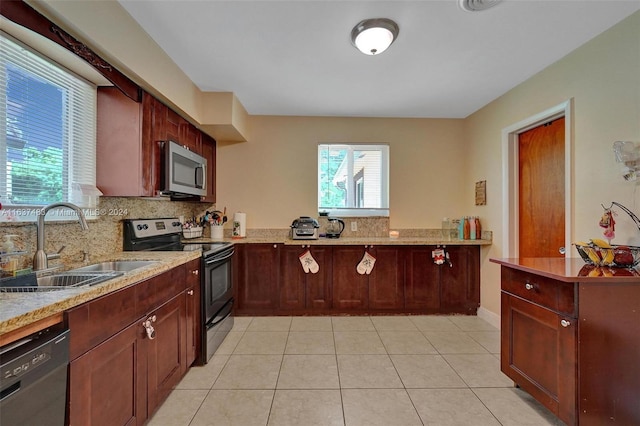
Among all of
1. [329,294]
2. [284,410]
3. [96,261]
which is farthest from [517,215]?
[96,261]

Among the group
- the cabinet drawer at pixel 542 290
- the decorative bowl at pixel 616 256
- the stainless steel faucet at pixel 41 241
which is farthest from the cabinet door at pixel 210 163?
the decorative bowl at pixel 616 256

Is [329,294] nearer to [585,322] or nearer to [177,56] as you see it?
[585,322]

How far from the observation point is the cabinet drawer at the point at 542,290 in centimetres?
143

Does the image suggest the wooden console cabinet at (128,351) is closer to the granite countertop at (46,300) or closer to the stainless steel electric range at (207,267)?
the granite countertop at (46,300)

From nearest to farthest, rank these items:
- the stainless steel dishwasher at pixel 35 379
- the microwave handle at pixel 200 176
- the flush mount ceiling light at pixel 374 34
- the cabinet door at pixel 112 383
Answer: the stainless steel dishwasher at pixel 35 379
the cabinet door at pixel 112 383
the flush mount ceiling light at pixel 374 34
the microwave handle at pixel 200 176

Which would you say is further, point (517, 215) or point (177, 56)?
point (517, 215)

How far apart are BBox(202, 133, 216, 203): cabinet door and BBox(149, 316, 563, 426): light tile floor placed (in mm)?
1605

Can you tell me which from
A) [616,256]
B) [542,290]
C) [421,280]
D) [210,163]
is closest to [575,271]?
[542,290]

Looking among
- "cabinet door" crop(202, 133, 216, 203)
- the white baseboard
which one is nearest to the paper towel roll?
"cabinet door" crop(202, 133, 216, 203)

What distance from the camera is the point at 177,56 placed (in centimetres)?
223

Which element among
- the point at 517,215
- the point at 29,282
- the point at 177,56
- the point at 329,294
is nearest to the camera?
the point at 29,282

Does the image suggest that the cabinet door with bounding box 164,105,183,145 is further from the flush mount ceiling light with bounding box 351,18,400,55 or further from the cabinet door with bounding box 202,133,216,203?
the flush mount ceiling light with bounding box 351,18,400,55

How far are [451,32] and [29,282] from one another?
2.88m

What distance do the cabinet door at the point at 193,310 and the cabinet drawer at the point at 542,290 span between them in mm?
2246
